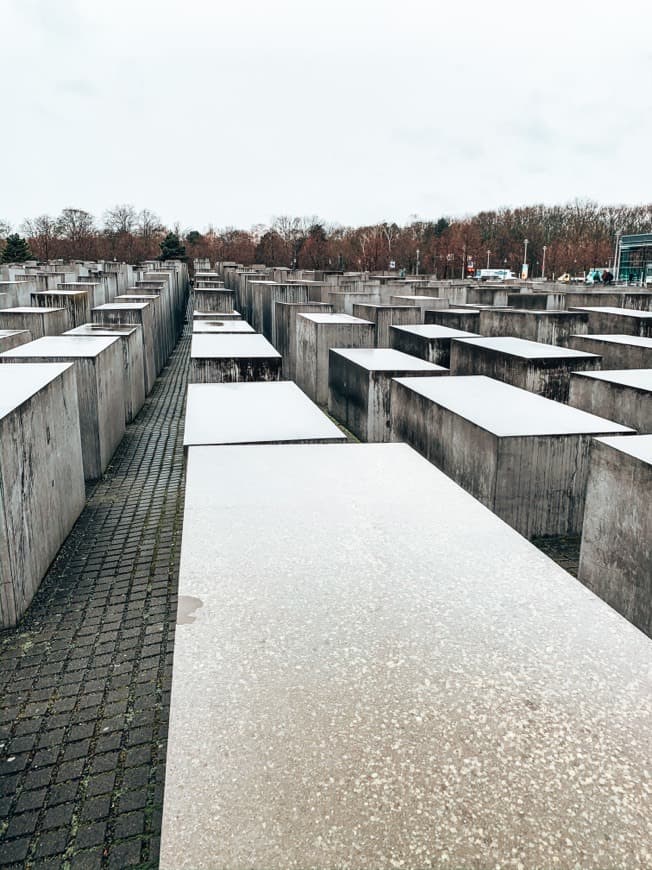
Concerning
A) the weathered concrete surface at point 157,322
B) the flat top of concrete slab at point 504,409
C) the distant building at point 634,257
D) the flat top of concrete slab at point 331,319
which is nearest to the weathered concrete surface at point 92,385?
the flat top of concrete slab at point 504,409

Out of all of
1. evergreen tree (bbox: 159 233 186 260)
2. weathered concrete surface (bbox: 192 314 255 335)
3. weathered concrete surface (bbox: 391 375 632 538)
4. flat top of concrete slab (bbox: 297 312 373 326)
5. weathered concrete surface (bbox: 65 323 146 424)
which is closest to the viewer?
weathered concrete surface (bbox: 391 375 632 538)

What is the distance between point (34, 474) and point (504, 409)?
4.19 metres

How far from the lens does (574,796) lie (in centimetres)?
161

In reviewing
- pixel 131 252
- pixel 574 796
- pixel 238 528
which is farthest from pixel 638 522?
pixel 131 252

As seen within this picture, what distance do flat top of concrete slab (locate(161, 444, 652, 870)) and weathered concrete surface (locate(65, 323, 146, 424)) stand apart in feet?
27.0

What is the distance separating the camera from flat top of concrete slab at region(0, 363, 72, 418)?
5.12 m

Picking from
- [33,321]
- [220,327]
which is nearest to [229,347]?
[220,327]

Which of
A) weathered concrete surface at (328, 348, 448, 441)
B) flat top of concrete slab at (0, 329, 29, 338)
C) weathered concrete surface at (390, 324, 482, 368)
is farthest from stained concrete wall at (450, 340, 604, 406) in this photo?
flat top of concrete slab at (0, 329, 29, 338)

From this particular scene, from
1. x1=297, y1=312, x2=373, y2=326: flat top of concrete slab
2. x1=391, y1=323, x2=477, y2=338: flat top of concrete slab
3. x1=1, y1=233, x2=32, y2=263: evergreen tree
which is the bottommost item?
x1=391, y1=323, x2=477, y2=338: flat top of concrete slab

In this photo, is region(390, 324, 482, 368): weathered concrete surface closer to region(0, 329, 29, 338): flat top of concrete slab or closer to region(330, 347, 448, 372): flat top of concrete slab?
region(330, 347, 448, 372): flat top of concrete slab

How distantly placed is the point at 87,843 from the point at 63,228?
79.9 m

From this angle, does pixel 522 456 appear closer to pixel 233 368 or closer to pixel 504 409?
pixel 504 409

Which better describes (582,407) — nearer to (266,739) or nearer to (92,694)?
(92,694)

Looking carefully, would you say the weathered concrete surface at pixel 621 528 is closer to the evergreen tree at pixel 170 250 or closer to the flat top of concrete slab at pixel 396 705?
the flat top of concrete slab at pixel 396 705
